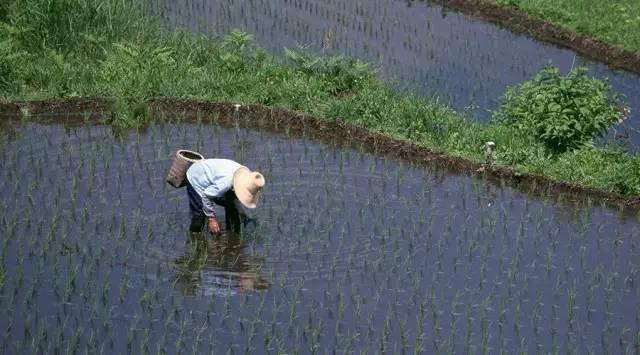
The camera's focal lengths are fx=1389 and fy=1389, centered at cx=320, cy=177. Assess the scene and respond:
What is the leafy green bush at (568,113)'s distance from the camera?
35.2ft

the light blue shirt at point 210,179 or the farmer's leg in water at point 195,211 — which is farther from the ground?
the light blue shirt at point 210,179

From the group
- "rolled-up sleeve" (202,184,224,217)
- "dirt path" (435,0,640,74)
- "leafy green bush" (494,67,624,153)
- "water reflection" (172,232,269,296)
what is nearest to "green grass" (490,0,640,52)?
"dirt path" (435,0,640,74)

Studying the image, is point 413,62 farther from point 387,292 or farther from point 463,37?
point 387,292

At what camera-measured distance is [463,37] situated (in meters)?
14.2

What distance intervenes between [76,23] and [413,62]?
3.18 meters

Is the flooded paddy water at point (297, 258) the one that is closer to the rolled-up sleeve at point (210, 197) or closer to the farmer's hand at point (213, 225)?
the farmer's hand at point (213, 225)

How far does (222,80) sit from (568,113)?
2836 millimetres

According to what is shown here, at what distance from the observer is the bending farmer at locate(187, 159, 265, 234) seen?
823 cm

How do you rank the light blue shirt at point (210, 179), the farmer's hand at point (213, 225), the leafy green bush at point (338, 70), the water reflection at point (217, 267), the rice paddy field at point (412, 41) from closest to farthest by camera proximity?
the water reflection at point (217, 267) → the light blue shirt at point (210, 179) → the farmer's hand at point (213, 225) → the leafy green bush at point (338, 70) → the rice paddy field at point (412, 41)

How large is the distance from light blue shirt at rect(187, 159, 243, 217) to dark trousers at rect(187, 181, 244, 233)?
76mm

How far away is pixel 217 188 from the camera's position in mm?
8352

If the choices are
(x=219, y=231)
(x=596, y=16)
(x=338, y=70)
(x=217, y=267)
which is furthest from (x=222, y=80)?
(x=596, y=16)

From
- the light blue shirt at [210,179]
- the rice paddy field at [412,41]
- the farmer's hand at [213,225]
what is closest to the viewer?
the light blue shirt at [210,179]

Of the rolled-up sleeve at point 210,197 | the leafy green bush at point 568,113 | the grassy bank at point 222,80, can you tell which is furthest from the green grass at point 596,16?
the rolled-up sleeve at point 210,197
